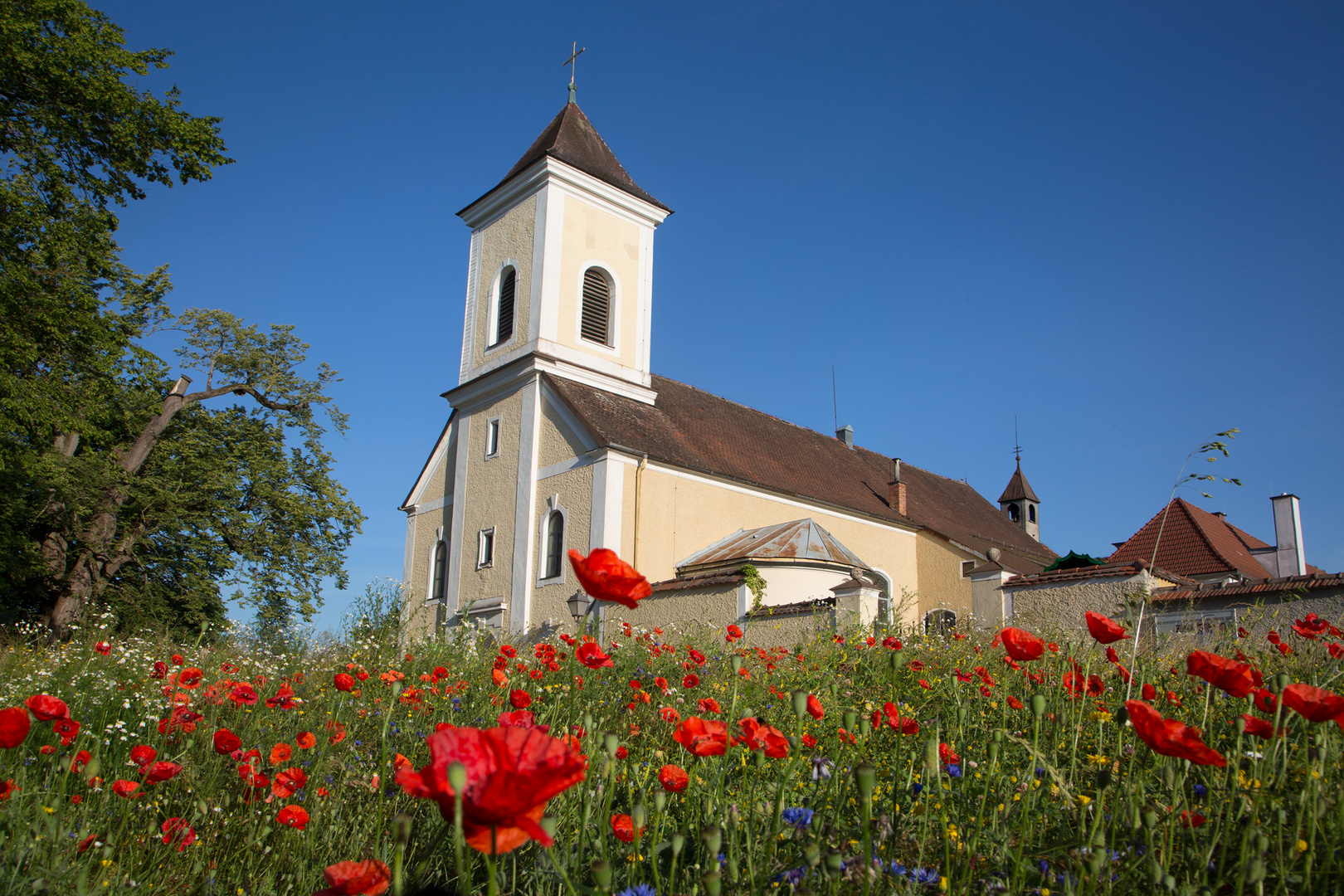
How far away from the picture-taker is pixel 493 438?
2042 cm

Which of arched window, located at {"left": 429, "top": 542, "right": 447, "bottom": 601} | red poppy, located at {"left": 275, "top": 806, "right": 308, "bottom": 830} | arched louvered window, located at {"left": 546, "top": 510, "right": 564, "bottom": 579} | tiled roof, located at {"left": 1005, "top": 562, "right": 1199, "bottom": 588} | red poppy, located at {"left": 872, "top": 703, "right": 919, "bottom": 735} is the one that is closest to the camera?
red poppy, located at {"left": 275, "top": 806, "right": 308, "bottom": 830}

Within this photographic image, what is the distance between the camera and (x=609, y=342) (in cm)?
2106

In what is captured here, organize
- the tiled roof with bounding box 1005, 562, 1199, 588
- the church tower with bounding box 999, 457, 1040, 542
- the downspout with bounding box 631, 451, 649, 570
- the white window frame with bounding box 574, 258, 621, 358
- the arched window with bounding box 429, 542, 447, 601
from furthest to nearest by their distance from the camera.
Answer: the church tower with bounding box 999, 457, 1040, 542
the arched window with bounding box 429, 542, 447, 601
the white window frame with bounding box 574, 258, 621, 358
the downspout with bounding box 631, 451, 649, 570
the tiled roof with bounding box 1005, 562, 1199, 588

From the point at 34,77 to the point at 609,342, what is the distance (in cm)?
1167

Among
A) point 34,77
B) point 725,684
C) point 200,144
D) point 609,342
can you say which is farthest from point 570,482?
point 725,684

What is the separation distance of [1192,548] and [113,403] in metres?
27.2

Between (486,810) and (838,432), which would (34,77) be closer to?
(486,810)

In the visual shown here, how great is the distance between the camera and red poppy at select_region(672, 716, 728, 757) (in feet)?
6.60

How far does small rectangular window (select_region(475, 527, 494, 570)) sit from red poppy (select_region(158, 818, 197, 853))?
1690 cm

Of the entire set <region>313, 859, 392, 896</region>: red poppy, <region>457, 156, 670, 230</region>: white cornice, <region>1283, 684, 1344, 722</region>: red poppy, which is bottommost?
<region>313, 859, 392, 896</region>: red poppy

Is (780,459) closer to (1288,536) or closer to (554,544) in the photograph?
(554,544)

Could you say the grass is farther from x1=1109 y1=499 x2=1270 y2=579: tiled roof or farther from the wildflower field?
x1=1109 y1=499 x2=1270 y2=579: tiled roof

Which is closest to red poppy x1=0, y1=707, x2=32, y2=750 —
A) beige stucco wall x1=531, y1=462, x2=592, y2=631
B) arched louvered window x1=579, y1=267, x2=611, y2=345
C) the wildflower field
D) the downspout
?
the wildflower field

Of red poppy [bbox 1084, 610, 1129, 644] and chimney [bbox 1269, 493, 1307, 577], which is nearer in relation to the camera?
red poppy [bbox 1084, 610, 1129, 644]
